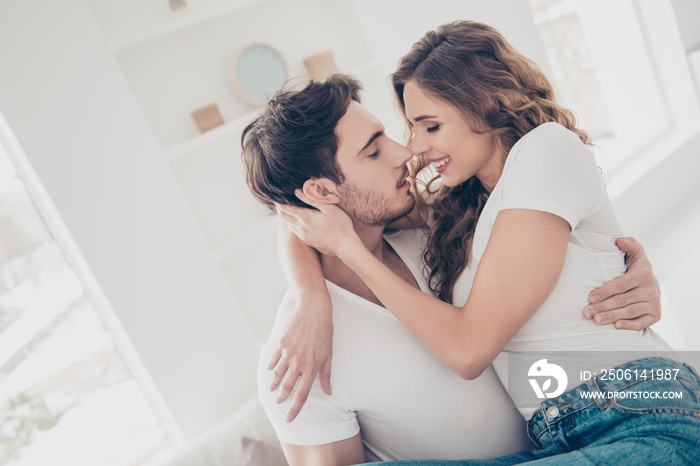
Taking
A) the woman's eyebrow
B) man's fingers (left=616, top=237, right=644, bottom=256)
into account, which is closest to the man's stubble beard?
the woman's eyebrow

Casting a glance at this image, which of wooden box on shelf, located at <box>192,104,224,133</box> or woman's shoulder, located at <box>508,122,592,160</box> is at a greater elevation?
wooden box on shelf, located at <box>192,104,224,133</box>

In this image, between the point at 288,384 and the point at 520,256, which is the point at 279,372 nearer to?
the point at 288,384

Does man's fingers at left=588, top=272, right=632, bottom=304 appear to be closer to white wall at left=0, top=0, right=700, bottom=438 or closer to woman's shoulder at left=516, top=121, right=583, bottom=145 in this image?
woman's shoulder at left=516, top=121, right=583, bottom=145

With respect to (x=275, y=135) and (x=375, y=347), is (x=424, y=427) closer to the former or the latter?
(x=375, y=347)

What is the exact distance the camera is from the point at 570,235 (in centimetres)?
116

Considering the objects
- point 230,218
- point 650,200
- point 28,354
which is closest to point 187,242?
point 230,218

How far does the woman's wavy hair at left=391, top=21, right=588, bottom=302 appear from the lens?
1279mm

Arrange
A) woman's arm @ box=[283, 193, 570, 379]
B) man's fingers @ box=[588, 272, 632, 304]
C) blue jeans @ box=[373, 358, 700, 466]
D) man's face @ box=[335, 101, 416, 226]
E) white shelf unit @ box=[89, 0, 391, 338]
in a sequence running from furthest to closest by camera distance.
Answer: white shelf unit @ box=[89, 0, 391, 338] → man's face @ box=[335, 101, 416, 226] → man's fingers @ box=[588, 272, 632, 304] → woman's arm @ box=[283, 193, 570, 379] → blue jeans @ box=[373, 358, 700, 466]

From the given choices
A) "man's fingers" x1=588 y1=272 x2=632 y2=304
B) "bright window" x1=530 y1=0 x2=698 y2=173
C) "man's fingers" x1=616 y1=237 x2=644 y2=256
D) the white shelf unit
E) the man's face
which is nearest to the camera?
"man's fingers" x1=588 y1=272 x2=632 y2=304

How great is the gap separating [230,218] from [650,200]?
7.44ft

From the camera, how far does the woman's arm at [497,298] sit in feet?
3.38

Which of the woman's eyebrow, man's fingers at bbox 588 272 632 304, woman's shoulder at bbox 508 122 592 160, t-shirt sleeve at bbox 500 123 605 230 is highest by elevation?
the woman's eyebrow

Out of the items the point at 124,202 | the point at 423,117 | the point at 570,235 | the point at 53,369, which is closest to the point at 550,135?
the point at 570,235

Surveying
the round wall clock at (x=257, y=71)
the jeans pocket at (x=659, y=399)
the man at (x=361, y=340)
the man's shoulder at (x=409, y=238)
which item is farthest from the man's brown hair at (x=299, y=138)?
the round wall clock at (x=257, y=71)
